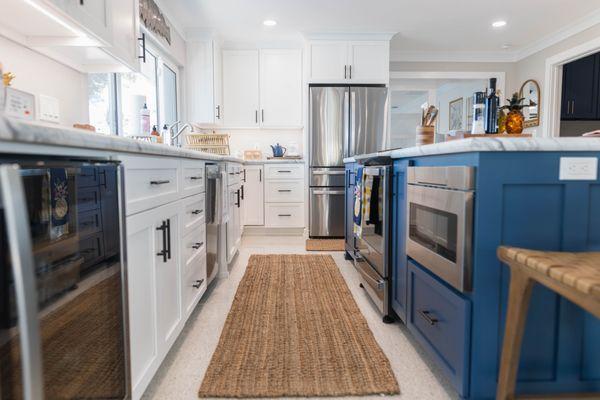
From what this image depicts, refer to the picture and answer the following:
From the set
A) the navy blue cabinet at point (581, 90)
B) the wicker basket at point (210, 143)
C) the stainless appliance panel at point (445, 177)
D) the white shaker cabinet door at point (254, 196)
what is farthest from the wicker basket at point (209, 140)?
the navy blue cabinet at point (581, 90)

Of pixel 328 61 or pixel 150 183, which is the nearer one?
pixel 150 183

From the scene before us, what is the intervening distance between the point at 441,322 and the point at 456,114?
7.10m

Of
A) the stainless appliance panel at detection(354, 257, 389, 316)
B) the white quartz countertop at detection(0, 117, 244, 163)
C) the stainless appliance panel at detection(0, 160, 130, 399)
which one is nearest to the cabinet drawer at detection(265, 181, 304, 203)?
Result: the stainless appliance panel at detection(354, 257, 389, 316)

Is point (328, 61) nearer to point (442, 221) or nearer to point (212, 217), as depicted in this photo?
point (212, 217)

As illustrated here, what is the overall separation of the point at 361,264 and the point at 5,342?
7.35 feet

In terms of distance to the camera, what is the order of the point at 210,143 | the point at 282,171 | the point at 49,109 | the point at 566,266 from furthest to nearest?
the point at 282,171, the point at 210,143, the point at 49,109, the point at 566,266

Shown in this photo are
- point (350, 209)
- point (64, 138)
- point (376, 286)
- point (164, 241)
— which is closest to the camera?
point (64, 138)

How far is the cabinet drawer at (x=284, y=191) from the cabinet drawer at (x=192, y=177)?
2.50 m

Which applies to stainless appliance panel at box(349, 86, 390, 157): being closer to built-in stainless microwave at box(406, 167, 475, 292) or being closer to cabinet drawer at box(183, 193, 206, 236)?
cabinet drawer at box(183, 193, 206, 236)

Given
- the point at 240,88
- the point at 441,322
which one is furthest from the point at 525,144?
the point at 240,88

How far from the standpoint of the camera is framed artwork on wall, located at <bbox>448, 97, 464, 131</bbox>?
289 inches

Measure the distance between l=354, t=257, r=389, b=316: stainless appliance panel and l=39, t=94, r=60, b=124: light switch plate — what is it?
198cm

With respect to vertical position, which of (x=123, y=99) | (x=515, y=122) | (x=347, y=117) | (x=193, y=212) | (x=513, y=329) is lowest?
(x=513, y=329)

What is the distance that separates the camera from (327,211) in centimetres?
470
